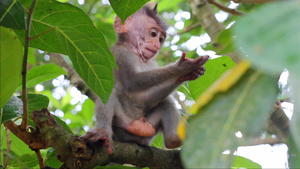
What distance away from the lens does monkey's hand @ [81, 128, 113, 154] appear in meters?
2.36

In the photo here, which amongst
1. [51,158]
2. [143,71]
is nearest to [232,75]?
[51,158]

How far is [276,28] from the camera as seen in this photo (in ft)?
2.48

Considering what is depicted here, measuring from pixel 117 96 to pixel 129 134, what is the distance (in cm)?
38

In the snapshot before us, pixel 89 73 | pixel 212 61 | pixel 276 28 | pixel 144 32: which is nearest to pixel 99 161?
pixel 89 73

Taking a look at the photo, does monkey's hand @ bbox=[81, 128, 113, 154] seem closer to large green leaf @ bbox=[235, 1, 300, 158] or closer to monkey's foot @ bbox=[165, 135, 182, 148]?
monkey's foot @ bbox=[165, 135, 182, 148]

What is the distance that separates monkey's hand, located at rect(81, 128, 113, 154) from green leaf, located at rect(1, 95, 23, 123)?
481mm

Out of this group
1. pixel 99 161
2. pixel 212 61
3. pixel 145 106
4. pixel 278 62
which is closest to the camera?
pixel 278 62

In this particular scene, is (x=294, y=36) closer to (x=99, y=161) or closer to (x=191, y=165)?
(x=191, y=165)

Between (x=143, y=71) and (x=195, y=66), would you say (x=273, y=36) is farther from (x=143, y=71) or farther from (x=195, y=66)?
(x=143, y=71)

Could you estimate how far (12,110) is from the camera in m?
2.01

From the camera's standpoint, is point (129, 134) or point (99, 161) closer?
point (99, 161)

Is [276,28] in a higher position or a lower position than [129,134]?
higher

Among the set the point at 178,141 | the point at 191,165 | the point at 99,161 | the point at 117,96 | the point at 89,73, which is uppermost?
the point at 191,165

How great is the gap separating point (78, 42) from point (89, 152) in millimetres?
662
